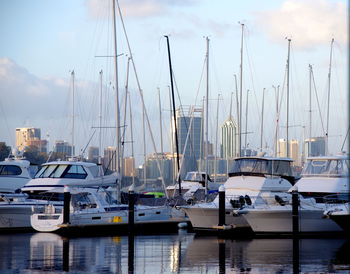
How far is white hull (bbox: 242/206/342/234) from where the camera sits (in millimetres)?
38031

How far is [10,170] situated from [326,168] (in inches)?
747

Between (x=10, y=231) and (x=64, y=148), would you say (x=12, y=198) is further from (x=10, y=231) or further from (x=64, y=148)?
(x=64, y=148)

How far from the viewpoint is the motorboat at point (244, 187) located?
131 feet

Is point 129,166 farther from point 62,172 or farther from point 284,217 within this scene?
point 284,217

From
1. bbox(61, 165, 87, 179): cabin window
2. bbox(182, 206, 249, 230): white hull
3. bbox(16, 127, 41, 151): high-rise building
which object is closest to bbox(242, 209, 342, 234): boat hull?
bbox(182, 206, 249, 230): white hull

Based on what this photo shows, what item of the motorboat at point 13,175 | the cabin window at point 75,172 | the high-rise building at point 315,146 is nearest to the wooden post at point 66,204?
the cabin window at point 75,172

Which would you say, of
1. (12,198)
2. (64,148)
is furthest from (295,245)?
(64,148)

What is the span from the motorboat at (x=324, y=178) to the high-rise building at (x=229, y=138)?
24747 mm

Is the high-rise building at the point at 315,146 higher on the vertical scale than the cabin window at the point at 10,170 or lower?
higher

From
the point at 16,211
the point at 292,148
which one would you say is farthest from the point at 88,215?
the point at 292,148

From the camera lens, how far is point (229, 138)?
72.7 metres

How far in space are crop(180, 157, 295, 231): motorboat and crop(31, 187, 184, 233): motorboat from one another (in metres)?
2.95

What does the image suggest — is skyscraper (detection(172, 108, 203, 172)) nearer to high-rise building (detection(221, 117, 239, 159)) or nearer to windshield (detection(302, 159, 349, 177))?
high-rise building (detection(221, 117, 239, 159))

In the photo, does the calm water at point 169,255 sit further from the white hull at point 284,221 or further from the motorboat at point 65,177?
the motorboat at point 65,177
